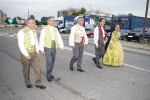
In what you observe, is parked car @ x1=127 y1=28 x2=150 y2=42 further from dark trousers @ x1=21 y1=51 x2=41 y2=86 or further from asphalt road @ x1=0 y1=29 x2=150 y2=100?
dark trousers @ x1=21 y1=51 x2=41 y2=86

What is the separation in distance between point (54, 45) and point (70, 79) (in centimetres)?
115

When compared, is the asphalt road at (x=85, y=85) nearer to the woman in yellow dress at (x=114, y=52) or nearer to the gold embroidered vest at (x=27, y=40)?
Result: the woman in yellow dress at (x=114, y=52)

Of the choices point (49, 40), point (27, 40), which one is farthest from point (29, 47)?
point (49, 40)

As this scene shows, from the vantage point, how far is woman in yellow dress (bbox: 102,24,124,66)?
254 inches

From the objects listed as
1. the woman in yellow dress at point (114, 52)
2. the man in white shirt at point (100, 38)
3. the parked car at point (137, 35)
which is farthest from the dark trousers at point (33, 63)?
the parked car at point (137, 35)

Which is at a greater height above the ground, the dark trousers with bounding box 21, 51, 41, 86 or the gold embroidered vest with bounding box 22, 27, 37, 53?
the gold embroidered vest with bounding box 22, 27, 37, 53

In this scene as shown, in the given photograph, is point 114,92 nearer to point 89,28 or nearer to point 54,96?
point 54,96

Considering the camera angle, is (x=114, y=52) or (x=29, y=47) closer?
(x=29, y=47)

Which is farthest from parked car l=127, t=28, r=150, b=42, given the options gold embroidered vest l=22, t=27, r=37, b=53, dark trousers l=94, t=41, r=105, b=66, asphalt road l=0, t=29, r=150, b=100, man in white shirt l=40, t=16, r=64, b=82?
gold embroidered vest l=22, t=27, r=37, b=53

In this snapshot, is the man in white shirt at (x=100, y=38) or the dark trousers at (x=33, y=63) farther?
the man in white shirt at (x=100, y=38)

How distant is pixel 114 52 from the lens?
6496 millimetres

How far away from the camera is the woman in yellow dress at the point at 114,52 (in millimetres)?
6453

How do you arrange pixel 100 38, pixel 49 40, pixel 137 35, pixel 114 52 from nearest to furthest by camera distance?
pixel 49 40 → pixel 100 38 → pixel 114 52 → pixel 137 35

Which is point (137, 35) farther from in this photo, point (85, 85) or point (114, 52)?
point (85, 85)
